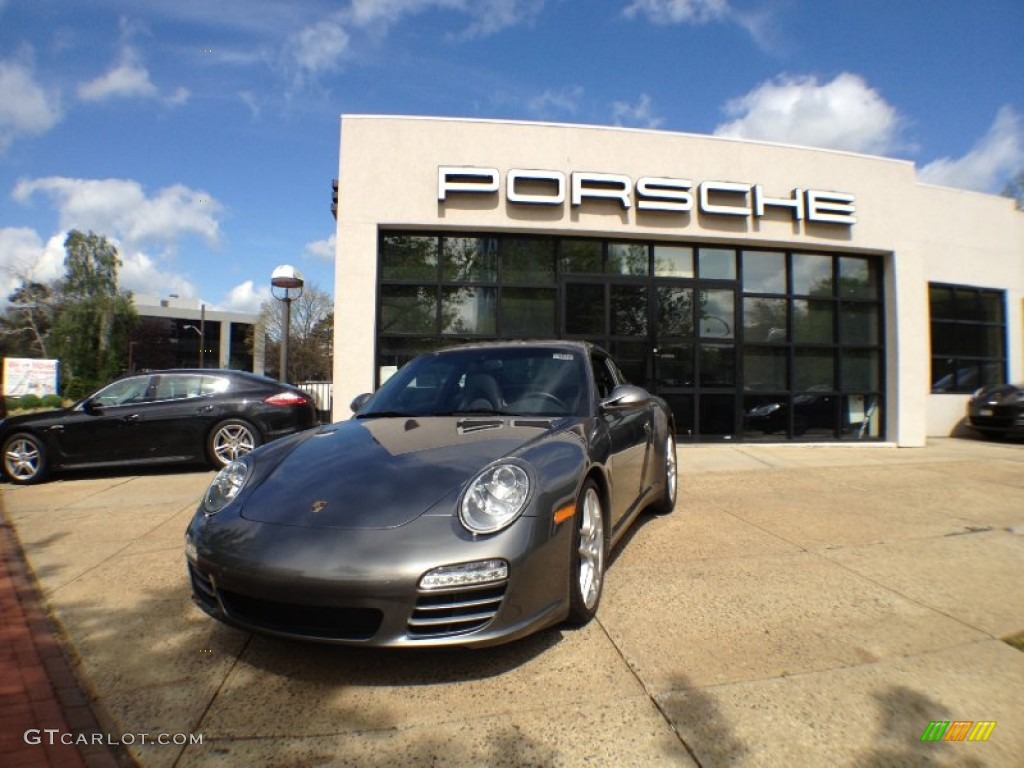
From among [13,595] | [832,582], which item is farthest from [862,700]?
[13,595]

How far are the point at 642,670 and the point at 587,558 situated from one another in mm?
559

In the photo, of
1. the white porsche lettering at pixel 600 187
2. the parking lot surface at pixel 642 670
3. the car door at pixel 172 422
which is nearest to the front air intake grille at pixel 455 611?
the parking lot surface at pixel 642 670

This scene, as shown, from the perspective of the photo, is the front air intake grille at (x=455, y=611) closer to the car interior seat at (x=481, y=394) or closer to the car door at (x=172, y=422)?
the car interior seat at (x=481, y=394)

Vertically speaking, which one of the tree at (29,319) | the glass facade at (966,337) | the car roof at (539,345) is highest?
the tree at (29,319)

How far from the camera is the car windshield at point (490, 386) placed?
10.6 feet

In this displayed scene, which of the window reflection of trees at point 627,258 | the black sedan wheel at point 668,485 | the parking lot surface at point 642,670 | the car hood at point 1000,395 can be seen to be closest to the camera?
the parking lot surface at point 642,670

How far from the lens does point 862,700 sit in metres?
2.01

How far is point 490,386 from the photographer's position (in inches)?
134

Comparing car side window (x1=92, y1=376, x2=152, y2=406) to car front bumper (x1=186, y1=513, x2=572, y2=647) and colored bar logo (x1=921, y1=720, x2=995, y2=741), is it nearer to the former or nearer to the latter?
car front bumper (x1=186, y1=513, x2=572, y2=647)

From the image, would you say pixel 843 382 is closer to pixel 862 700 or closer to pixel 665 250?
pixel 665 250

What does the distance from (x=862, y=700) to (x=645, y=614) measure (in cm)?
96

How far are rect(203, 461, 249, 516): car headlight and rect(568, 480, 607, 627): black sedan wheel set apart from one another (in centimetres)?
157

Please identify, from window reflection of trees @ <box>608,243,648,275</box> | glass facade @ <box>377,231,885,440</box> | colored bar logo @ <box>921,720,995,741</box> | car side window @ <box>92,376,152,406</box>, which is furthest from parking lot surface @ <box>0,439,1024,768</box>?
window reflection of trees @ <box>608,243,648,275</box>

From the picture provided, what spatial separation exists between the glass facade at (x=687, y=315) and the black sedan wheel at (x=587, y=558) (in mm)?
6467
